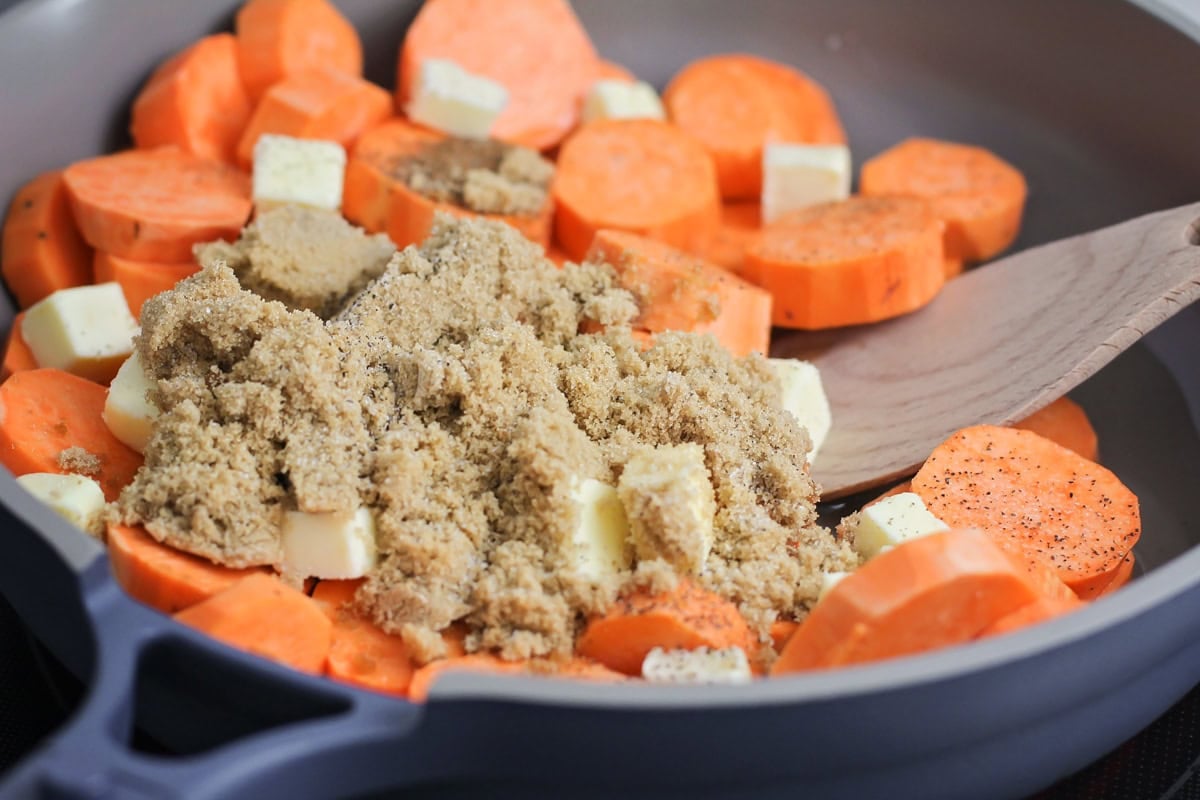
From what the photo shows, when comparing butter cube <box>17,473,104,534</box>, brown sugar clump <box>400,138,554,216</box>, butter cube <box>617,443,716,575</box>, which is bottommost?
butter cube <box>17,473,104,534</box>

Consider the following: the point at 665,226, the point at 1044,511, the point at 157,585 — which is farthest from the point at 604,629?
the point at 665,226

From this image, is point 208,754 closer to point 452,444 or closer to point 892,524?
point 452,444

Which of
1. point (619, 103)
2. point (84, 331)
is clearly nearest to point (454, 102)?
point (619, 103)

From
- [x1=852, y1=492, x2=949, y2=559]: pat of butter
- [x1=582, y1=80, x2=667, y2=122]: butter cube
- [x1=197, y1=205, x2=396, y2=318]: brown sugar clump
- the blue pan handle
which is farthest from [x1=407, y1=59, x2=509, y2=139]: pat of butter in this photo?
the blue pan handle

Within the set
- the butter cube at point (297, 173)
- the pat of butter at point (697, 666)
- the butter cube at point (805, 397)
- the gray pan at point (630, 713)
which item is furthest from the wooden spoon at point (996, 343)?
the butter cube at point (297, 173)

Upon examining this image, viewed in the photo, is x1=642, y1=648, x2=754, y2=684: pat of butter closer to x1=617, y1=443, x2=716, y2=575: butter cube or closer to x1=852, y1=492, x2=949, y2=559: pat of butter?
x1=617, y1=443, x2=716, y2=575: butter cube

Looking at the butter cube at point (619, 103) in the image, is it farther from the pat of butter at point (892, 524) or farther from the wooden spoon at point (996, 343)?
the pat of butter at point (892, 524)

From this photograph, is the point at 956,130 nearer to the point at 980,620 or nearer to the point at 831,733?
the point at 980,620
